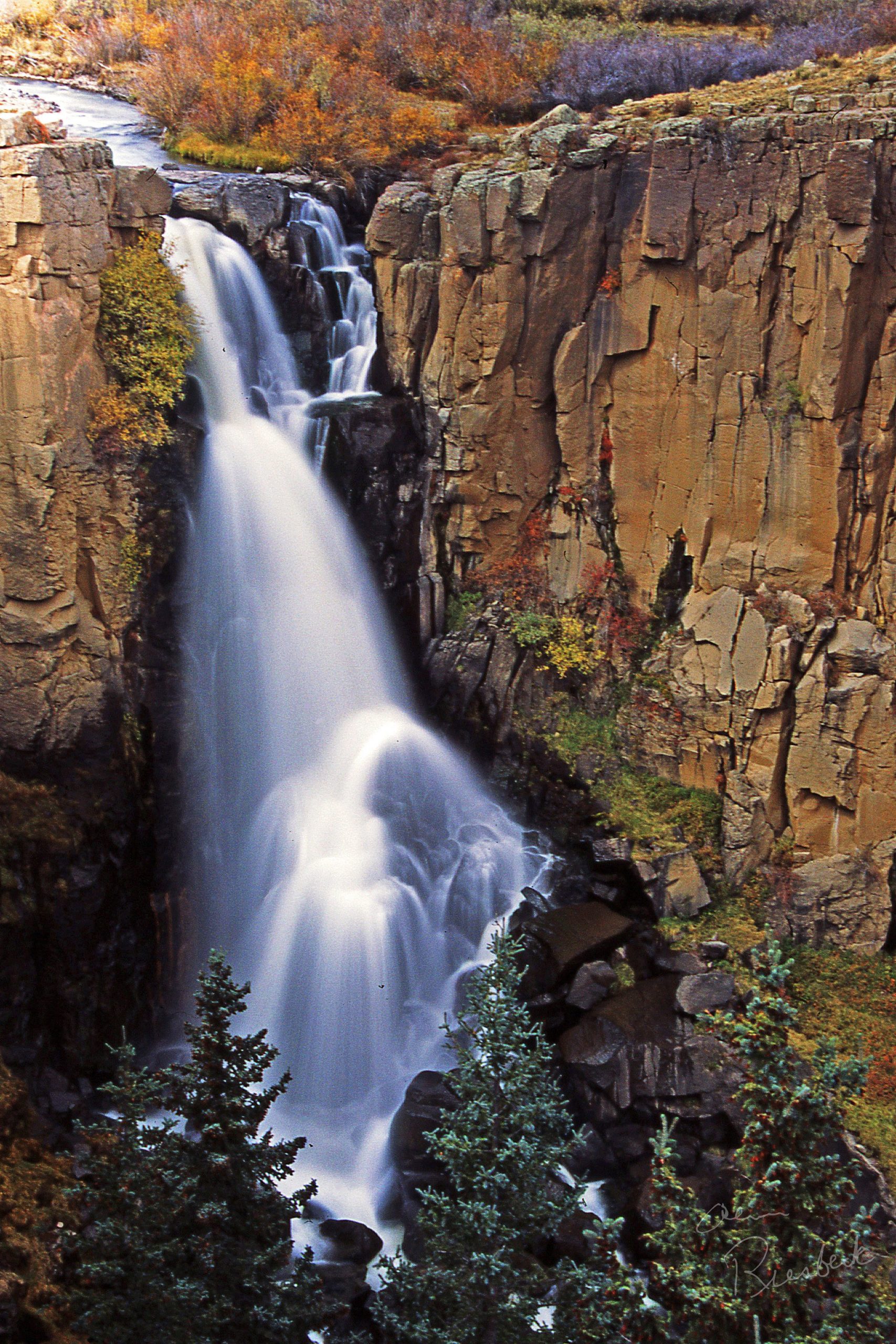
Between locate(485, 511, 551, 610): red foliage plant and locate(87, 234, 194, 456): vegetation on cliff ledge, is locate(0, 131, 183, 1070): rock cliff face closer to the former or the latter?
locate(87, 234, 194, 456): vegetation on cliff ledge

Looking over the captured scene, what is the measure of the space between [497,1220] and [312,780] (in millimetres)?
9945

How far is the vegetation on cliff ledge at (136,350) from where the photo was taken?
18047 mm

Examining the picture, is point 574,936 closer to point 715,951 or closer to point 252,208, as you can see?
point 715,951

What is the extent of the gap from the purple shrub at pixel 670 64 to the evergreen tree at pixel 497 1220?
22486mm

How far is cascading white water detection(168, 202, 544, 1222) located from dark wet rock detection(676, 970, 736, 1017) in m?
3.55

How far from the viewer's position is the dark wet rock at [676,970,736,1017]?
16.9 metres

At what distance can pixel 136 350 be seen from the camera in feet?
60.5

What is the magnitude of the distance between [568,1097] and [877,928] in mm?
5954

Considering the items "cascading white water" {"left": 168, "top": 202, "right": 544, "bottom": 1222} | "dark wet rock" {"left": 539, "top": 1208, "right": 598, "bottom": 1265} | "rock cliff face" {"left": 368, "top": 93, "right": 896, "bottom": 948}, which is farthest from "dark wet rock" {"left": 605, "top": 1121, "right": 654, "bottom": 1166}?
"rock cliff face" {"left": 368, "top": 93, "right": 896, "bottom": 948}

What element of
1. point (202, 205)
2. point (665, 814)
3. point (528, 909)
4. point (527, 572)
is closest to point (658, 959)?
point (528, 909)

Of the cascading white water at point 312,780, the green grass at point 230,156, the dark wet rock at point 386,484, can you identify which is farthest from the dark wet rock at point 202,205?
the dark wet rock at point 386,484

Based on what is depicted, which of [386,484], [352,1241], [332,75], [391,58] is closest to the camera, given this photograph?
[352,1241]

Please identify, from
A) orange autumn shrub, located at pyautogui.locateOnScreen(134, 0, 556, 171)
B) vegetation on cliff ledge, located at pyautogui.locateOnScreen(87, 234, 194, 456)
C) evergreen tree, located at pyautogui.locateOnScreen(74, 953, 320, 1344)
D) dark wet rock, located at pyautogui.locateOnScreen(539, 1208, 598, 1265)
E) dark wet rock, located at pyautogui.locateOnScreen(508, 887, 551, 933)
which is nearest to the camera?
evergreen tree, located at pyautogui.locateOnScreen(74, 953, 320, 1344)

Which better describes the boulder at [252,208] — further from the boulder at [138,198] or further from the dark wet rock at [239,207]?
the boulder at [138,198]
